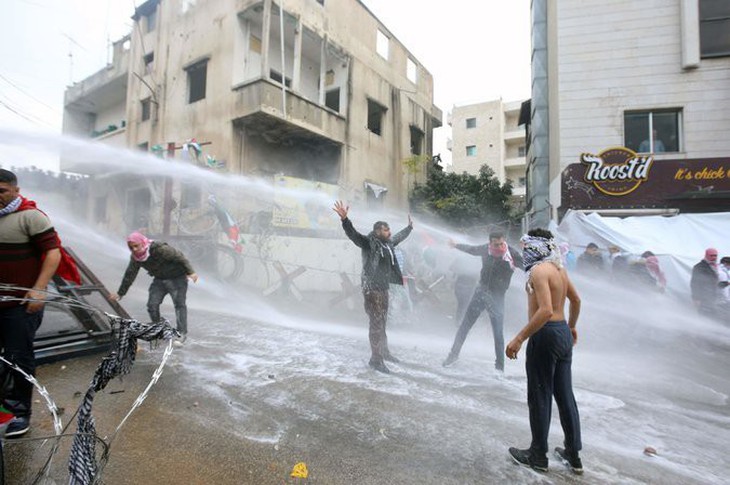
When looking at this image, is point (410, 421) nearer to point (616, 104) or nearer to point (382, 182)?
point (616, 104)

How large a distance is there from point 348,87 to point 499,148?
23.4 m

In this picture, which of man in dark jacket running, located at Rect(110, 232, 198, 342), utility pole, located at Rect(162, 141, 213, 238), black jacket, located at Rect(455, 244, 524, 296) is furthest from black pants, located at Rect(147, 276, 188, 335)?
utility pole, located at Rect(162, 141, 213, 238)

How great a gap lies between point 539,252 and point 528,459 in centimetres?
144

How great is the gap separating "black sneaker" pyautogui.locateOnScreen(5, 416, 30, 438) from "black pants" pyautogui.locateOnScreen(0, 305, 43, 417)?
3 centimetres

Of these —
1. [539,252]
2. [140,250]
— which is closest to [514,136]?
[140,250]

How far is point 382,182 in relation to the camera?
60.3 ft

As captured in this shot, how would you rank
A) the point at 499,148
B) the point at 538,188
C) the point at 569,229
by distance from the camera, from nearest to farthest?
the point at 569,229 < the point at 538,188 < the point at 499,148

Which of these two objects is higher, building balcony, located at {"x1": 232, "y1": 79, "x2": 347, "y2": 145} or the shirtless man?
building balcony, located at {"x1": 232, "y1": 79, "x2": 347, "y2": 145}

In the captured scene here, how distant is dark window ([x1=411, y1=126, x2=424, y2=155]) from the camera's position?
2147cm

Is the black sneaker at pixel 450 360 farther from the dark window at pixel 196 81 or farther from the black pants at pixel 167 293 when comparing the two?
the dark window at pixel 196 81

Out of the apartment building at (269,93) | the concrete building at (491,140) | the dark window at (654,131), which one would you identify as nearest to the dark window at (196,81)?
the apartment building at (269,93)

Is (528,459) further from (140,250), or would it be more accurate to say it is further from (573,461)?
(140,250)

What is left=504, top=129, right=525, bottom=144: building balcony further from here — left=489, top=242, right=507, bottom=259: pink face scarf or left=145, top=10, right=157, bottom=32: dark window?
left=489, top=242, right=507, bottom=259: pink face scarf

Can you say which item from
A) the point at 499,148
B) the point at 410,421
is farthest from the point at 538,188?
the point at 499,148
